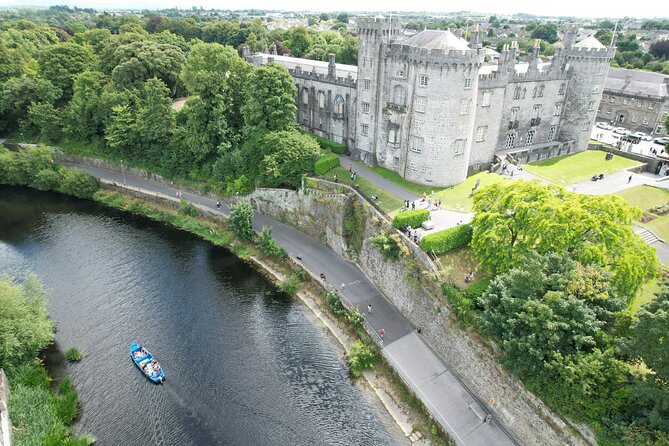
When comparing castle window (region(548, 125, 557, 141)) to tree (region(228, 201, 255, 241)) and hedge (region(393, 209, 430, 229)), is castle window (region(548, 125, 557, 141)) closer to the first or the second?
hedge (region(393, 209, 430, 229))

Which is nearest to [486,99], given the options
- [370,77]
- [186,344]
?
[370,77]

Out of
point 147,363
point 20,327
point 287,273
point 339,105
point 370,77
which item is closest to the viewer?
point 20,327

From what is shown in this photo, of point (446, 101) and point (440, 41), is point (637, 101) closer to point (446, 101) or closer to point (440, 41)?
point (446, 101)

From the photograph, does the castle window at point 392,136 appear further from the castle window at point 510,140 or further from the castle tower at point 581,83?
the castle tower at point 581,83

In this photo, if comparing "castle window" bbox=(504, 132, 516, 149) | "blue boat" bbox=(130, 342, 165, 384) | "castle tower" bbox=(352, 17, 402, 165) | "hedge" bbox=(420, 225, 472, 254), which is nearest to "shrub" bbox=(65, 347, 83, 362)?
"blue boat" bbox=(130, 342, 165, 384)

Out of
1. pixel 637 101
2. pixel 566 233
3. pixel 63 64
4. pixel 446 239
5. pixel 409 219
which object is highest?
pixel 63 64

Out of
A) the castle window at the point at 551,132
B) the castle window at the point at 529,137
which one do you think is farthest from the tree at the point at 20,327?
the castle window at the point at 551,132
